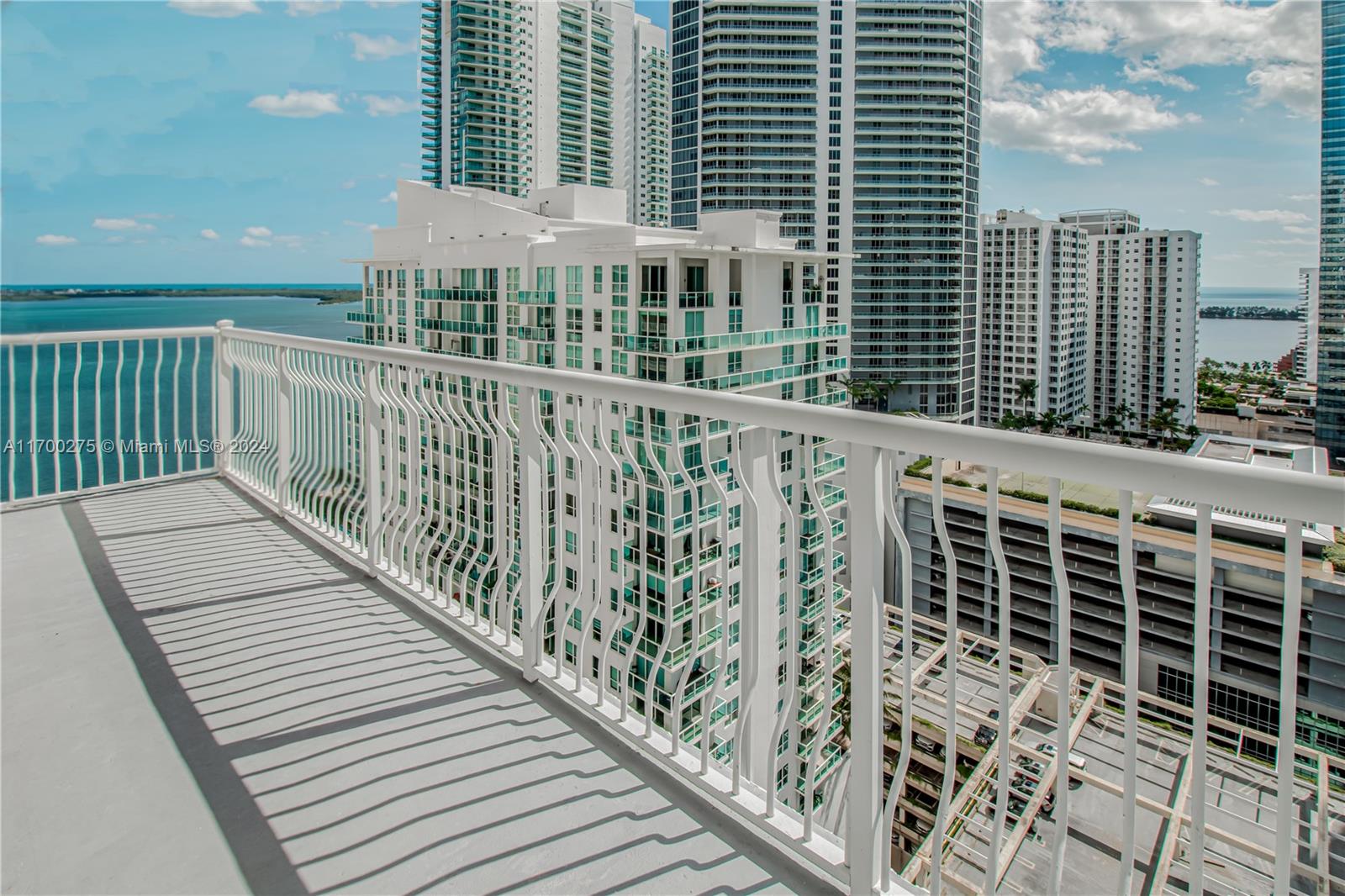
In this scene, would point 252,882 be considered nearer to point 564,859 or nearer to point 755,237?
point 564,859

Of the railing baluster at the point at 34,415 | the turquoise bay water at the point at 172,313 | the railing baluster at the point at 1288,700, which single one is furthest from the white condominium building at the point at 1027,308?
the railing baluster at the point at 1288,700

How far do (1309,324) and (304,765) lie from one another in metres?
41.7

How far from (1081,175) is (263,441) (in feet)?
213

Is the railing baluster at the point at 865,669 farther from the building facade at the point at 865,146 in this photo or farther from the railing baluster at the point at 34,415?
the building facade at the point at 865,146

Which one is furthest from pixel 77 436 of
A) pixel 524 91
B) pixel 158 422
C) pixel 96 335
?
pixel 524 91

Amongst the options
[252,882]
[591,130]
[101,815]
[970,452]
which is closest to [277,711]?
[101,815]

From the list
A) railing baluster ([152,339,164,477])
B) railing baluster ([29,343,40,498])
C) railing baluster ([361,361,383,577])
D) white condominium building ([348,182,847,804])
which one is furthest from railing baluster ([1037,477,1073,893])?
white condominium building ([348,182,847,804])

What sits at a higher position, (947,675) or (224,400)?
(224,400)

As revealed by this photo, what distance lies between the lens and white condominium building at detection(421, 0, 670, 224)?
46.4m

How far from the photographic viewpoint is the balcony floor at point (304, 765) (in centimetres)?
149

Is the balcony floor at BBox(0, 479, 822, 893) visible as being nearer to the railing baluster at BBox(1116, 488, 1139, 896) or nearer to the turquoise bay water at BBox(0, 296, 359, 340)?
the railing baluster at BBox(1116, 488, 1139, 896)

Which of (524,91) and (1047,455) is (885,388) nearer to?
(524,91)

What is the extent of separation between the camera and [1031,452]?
3.67 feet

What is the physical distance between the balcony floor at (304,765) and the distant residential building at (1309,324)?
37857 millimetres
